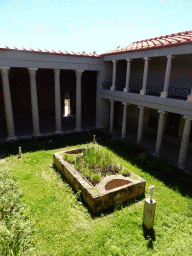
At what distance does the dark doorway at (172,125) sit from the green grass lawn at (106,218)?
411 cm

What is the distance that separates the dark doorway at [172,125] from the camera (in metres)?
13.3

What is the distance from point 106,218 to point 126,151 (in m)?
6.04

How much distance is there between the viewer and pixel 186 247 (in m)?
5.48

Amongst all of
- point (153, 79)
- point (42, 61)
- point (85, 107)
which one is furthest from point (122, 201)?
point (85, 107)

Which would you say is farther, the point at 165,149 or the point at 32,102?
the point at 32,102

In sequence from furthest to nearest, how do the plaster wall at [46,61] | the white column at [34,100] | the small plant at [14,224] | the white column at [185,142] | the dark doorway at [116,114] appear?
the dark doorway at [116,114]
the white column at [34,100]
the plaster wall at [46,61]
the white column at [185,142]
the small plant at [14,224]

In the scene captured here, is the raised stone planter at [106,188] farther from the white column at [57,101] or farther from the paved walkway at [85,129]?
the white column at [57,101]

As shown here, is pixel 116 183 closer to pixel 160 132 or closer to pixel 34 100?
pixel 160 132

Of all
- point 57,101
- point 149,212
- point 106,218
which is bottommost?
point 106,218

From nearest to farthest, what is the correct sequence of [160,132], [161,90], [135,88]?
1. [160,132]
2. [161,90]
3. [135,88]

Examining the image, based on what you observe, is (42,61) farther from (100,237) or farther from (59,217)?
(100,237)

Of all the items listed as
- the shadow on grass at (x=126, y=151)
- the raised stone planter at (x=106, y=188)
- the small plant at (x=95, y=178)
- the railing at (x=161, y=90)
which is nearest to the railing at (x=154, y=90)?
the railing at (x=161, y=90)

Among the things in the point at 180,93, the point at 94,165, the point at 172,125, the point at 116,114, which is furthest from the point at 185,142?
the point at 116,114

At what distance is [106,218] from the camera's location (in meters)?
6.55
